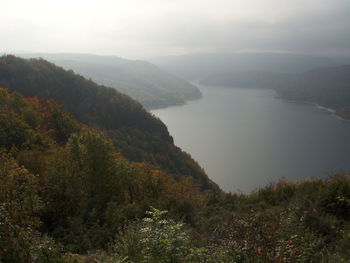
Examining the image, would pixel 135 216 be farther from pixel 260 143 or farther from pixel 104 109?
pixel 260 143

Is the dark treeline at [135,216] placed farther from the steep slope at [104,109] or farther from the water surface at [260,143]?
the water surface at [260,143]

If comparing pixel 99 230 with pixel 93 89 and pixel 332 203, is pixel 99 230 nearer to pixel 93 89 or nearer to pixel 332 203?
pixel 332 203

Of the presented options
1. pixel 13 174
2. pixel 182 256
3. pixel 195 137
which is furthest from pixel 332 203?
pixel 195 137

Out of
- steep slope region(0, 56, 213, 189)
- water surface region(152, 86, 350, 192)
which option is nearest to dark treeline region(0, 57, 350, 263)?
steep slope region(0, 56, 213, 189)

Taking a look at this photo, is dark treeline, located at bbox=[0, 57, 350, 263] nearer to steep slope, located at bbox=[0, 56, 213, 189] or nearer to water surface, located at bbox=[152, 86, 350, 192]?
steep slope, located at bbox=[0, 56, 213, 189]

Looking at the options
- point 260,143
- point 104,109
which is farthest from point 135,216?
point 260,143

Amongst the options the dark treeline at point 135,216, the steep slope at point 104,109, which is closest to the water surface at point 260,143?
the steep slope at point 104,109
